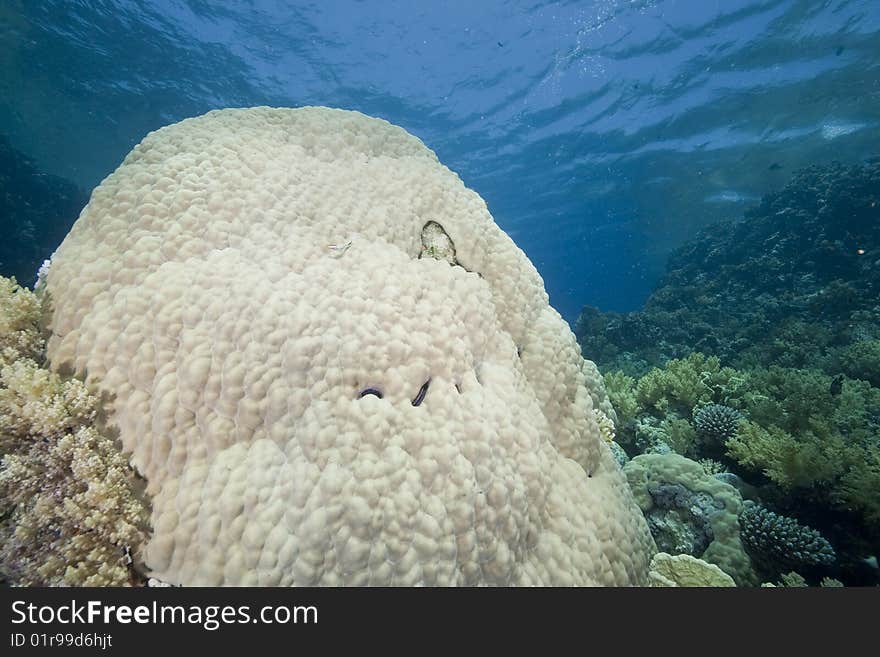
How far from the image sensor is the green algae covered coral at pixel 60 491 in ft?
6.91

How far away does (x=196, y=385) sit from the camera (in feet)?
7.95

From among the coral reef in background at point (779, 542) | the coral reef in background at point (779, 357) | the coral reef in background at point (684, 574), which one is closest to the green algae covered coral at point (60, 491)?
the coral reef in background at point (684, 574)

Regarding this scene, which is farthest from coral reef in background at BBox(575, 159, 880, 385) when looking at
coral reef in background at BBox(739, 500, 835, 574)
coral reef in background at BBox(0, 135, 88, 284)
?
coral reef in background at BBox(0, 135, 88, 284)

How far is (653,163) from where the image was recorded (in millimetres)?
32375

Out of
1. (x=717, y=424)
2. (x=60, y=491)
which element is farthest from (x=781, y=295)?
(x=60, y=491)

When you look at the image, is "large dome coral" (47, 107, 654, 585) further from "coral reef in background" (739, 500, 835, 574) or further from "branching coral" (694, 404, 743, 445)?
"branching coral" (694, 404, 743, 445)

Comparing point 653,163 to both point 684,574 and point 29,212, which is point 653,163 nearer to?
point 684,574

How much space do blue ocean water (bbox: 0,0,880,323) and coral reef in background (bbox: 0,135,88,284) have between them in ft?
14.0

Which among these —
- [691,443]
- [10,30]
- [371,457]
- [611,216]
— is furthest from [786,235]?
[10,30]

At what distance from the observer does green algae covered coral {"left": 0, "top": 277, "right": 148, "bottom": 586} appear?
211 centimetres

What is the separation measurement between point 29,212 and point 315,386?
22.2 meters

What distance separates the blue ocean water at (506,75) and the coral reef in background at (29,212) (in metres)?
4.25
